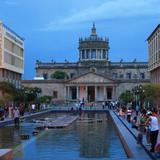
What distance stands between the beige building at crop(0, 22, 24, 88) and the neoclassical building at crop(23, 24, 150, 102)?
106 ft

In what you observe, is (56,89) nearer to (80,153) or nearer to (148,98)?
(148,98)

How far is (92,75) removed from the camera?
137500mm

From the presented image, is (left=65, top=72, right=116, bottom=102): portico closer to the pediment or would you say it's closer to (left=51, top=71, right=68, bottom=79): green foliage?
the pediment

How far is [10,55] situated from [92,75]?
50.7m

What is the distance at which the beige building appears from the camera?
82.7 meters

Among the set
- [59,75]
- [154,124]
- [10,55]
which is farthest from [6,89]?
[59,75]

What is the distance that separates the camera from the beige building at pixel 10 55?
82688 millimetres

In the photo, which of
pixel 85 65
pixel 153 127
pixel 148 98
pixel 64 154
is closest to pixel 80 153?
pixel 64 154

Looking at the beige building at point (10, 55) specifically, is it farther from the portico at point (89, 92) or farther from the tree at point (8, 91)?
the portico at point (89, 92)

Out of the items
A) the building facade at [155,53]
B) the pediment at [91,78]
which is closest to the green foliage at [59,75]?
the pediment at [91,78]

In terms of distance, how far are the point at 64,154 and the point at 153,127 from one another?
3828mm

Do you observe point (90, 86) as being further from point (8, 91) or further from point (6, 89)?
point (8, 91)

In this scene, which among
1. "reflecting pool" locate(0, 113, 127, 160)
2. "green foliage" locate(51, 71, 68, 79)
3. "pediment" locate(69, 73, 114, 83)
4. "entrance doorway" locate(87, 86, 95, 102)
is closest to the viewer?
"reflecting pool" locate(0, 113, 127, 160)

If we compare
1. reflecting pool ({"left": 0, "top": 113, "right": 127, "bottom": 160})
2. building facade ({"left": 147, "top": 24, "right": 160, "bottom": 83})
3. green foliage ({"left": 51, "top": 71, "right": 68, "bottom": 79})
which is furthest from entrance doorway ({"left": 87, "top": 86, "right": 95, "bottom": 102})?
reflecting pool ({"left": 0, "top": 113, "right": 127, "bottom": 160})
